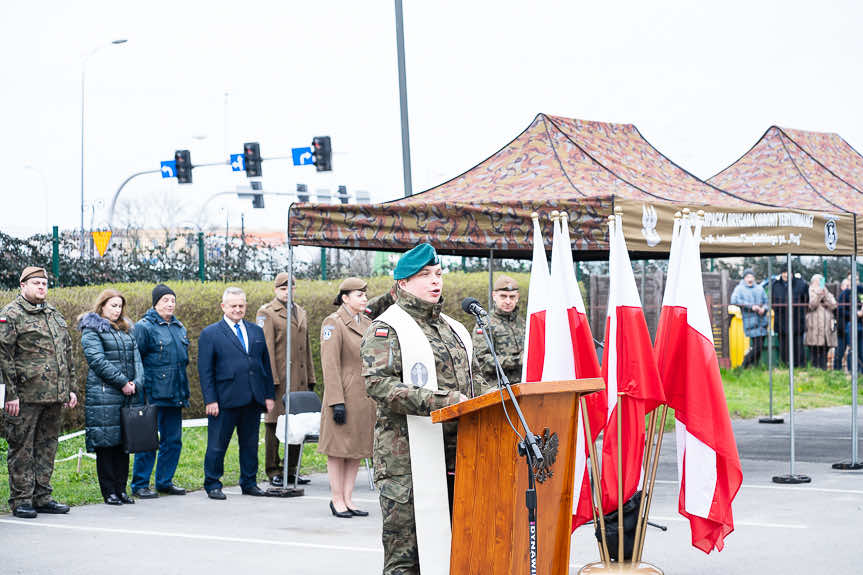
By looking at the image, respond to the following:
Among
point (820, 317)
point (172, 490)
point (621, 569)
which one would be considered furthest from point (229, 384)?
point (820, 317)

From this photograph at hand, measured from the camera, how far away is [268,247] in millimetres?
17562

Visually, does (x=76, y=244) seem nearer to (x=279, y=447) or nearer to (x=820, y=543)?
(x=279, y=447)

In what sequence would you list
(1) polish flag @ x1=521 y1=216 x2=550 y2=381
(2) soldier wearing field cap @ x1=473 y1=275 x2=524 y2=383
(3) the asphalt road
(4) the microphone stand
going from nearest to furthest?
(4) the microphone stand < (1) polish flag @ x1=521 y1=216 x2=550 y2=381 < (3) the asphalt road < (2) soldier wearing field cap @ x1=473 y1=275 x2=524 y2=383

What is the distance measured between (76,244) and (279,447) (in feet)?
17.1

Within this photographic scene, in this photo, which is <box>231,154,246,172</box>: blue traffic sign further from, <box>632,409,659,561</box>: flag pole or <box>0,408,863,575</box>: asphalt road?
<box>632,409,659,561</box>: flag pole

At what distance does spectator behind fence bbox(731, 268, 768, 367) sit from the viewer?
22312mm

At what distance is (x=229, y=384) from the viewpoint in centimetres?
1051

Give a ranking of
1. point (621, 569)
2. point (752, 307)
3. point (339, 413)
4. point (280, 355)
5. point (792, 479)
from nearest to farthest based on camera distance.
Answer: point (621, 569)
point (339, 413)
point (792, 479)
point (280, 355)
point (752, 307)

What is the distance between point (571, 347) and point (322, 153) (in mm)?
21636

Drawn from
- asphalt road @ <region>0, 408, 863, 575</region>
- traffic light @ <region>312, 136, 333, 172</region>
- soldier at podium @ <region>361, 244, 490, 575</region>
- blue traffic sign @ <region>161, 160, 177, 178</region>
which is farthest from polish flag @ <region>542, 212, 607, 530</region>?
blue traffic sign @ <region>161, 160, 177, 178</region>

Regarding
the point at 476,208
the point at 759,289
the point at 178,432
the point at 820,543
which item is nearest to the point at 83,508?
the point at 178,432

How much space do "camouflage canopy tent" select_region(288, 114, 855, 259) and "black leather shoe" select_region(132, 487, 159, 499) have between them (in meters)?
2.75

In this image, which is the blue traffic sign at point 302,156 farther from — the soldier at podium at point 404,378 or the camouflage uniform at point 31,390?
the soldier at podium at point 404,378

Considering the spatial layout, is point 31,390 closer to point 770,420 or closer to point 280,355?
point 280,355
